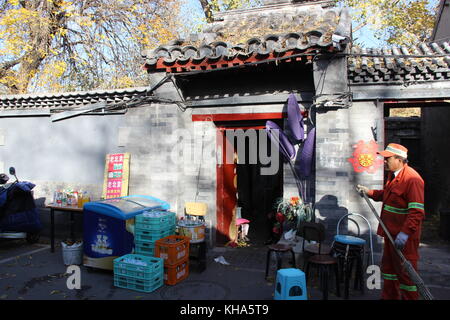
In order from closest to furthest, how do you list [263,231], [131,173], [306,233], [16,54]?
[306,233] < [131,173] < [263,231] < [16,54]

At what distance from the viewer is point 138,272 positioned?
18.3 ft

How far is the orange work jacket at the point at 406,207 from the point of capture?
4.36 meters

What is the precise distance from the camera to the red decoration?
6773 mm

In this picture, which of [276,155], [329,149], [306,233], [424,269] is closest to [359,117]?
[329,149]

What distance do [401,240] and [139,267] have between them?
12.6ft

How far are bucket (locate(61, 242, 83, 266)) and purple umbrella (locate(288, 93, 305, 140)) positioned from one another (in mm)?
4845

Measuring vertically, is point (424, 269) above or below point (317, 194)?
below

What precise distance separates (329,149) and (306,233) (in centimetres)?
193

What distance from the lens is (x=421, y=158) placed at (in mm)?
14727

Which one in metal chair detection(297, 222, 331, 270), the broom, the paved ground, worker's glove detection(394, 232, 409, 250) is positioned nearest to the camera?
the broom

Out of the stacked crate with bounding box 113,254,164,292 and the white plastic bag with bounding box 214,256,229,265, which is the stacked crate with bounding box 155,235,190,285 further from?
the white plastic bag with bounding box 214,256,229,265

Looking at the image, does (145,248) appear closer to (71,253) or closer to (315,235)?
(71,253)

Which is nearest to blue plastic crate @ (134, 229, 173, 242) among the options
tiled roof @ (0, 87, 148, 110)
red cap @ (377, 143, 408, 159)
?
tiled roof @ (0, 87, 148, 110)

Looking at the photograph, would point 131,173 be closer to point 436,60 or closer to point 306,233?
point 306,233
